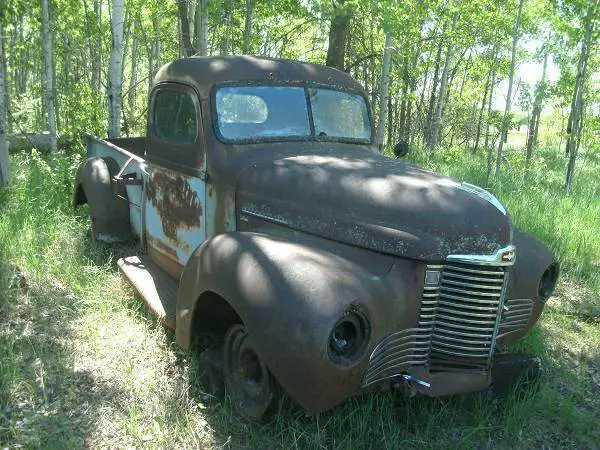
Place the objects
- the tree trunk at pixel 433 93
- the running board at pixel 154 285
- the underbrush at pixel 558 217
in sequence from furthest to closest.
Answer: the tree trunk at pixel 433 93
the underbrush at pixel 558 217
the running board at pixel 154 285

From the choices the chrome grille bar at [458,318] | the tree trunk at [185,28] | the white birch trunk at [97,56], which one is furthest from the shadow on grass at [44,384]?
→ the white birch trunk at [97,56]

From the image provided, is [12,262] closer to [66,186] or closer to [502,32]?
[66,186]

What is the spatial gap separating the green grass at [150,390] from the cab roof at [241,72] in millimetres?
1782

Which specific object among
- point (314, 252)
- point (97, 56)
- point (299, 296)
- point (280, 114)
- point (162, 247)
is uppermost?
point (97, 56)

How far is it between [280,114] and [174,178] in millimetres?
952

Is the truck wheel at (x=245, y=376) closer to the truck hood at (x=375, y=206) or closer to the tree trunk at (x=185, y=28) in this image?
the truck hood at (x=375, y=206)

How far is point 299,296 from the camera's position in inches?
92.5

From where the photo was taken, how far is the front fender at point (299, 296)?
2.27 meters

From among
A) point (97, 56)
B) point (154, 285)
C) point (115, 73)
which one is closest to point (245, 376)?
point (154, 285)

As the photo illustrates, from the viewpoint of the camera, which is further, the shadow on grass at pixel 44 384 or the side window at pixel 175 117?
the side window at pixel 175 117

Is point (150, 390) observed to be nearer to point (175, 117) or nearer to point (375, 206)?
point (375, 206)

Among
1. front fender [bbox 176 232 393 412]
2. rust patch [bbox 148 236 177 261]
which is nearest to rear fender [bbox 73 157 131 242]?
rust patch [bbox 148 236 177 261]

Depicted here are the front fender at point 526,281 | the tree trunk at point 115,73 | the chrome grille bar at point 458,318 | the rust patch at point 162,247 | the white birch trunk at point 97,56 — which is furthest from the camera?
the white birch trunk at point 97,56

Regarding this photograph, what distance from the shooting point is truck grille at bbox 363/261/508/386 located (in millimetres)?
2658
